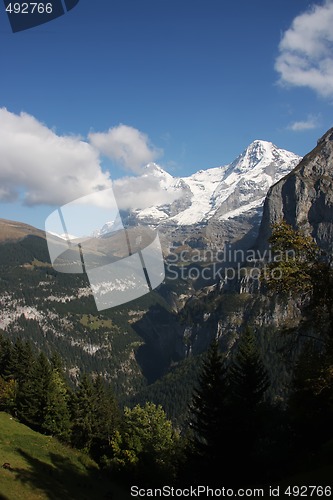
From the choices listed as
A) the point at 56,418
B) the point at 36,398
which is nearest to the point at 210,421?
the point at 56,418

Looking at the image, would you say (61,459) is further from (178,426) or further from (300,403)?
(178,426)

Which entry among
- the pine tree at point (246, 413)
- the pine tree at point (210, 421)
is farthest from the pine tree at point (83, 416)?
the pine tree at point (246, 413)

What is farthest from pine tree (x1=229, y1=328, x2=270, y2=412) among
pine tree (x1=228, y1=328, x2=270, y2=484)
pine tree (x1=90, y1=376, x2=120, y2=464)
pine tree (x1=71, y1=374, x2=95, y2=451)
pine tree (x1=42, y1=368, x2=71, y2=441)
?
pine tree (x1=71, y1=374, x2=95, y2=451)

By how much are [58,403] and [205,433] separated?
77.6ft

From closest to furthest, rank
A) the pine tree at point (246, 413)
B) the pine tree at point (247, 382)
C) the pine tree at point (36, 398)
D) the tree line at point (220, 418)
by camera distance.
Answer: the tree line at point (220, 418) → the pine tree at point (246, 413) → the pine tree at point (247, 382) → the pine tree at point (36, 398)

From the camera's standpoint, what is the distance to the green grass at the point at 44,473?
74.3 ft

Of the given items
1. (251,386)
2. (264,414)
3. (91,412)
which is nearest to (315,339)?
(264,414)

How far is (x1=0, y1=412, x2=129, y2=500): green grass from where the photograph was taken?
2264 cm

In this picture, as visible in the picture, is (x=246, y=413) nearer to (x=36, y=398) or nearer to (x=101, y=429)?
(x=101, y=429)

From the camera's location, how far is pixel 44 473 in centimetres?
2805

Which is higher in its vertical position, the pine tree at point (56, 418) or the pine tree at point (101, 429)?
the pine tree at point (56, 418)

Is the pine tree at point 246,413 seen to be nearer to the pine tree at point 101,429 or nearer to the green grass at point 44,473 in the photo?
the green grass at point 44,473

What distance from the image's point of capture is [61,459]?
34.4m

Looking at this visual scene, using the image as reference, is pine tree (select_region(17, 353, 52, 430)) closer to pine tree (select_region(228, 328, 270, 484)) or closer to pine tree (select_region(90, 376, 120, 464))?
pine tree (select_region(90, 376, 120, 464))
